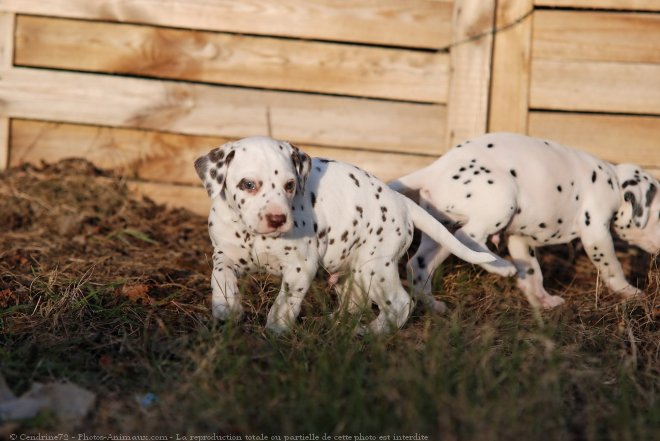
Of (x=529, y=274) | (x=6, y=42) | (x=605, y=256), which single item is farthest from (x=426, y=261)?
(x=6, y=42)

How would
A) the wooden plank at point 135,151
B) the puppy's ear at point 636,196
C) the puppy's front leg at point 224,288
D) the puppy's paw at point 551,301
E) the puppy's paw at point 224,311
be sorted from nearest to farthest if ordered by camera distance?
the puppy's paw at point 224,311 < the puppy's front leg at point 224,288 < the puppy's paw at point 551,301 < the puppy's ear at point 636,196 < the wooden plank at point 135,151

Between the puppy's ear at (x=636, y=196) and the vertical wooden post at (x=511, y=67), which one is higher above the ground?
the vertical wooden post at (x=511, y=67)

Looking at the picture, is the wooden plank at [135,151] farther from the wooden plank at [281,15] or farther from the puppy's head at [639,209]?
the puppy's head at [639,209]

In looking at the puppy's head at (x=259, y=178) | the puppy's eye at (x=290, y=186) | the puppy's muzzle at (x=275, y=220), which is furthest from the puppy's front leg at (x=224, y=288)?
the puppy's eye at (x=290, y=186)

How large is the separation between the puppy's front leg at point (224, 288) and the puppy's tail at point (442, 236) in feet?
3.98

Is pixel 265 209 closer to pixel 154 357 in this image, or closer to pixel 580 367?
pixel 154 357

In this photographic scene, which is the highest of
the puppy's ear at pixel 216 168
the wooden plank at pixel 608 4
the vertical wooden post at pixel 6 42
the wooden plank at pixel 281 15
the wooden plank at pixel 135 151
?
the wooden plank at pixel 608 4

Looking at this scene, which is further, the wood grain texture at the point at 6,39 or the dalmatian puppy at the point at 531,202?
the wood grain texture at the point at 6,39

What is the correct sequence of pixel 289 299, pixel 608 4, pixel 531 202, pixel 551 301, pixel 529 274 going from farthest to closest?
1. pixel 608 4
2. pixel 529 274
3. pixel 551 301
4. pixel 531 202
5. pixel 289 299

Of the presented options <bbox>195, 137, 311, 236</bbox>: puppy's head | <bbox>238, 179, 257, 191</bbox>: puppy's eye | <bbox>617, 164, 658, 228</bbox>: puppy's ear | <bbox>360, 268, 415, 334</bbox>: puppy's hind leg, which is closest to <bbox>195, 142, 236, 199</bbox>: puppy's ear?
<bbox>195, 137, 311, 236</bbox>: puppy's head

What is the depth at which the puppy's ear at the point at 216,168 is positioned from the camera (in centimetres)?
470

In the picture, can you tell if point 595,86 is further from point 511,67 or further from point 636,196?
point 636,196

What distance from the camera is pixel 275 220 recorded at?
4406mm

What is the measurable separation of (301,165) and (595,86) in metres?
3.55
